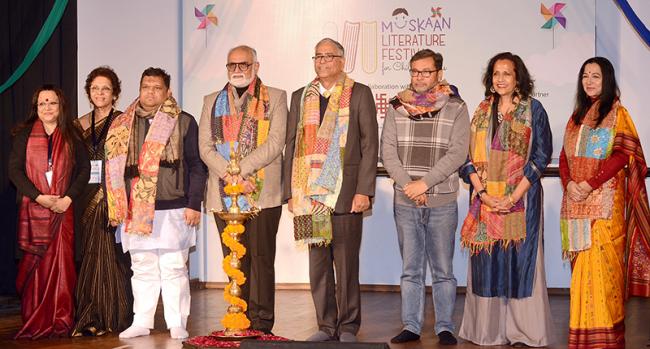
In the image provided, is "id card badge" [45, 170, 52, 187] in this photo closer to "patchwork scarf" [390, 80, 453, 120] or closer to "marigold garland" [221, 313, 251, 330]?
"marigold garland" [221, 313, 251, 330]

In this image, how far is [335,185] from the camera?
527 centimetres

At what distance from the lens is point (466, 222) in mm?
5457

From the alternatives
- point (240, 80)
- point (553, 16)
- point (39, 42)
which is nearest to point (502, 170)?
point (240, 80)

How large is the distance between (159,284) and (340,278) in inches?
43.6

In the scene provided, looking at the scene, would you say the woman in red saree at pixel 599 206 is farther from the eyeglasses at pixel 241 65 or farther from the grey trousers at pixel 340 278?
the eyeglasses at pixel 241 65

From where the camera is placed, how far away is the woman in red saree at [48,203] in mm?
5809

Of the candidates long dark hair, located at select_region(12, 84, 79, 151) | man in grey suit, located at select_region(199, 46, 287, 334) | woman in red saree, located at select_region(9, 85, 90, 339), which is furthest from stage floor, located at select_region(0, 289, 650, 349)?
long dark hair, located at select_region(12, 84, 79, 151)

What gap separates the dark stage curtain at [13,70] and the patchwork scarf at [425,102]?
312cm

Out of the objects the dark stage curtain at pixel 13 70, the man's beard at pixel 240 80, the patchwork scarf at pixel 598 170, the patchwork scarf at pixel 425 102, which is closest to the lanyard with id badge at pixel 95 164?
the man's beard at pixel 240 80

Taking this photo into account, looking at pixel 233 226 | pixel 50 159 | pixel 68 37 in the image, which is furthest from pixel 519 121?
pixel 68 37

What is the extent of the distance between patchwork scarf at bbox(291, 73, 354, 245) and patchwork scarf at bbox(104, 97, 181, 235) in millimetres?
795

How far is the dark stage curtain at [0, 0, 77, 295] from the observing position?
7.39 m

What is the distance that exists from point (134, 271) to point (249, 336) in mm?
1151

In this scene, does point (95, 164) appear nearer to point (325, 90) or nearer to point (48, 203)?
point (48, 203)
